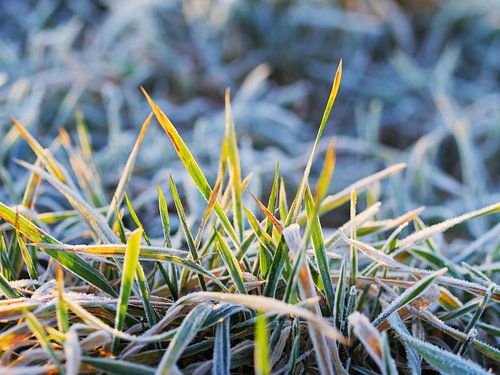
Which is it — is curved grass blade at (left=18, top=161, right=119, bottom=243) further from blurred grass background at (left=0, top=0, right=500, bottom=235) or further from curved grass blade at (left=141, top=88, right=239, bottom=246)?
blurred grass background at (left=0, top=0, right=500, bottom=235)

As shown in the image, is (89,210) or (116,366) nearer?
(116,366)

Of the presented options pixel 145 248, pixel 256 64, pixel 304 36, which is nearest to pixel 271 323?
pixel 145 248

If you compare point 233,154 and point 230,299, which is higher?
point 233,154

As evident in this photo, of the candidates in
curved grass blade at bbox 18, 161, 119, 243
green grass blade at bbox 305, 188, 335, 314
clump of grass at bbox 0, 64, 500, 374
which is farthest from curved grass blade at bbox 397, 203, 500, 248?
curved grass blade at bbox 18, 161, 119, 243

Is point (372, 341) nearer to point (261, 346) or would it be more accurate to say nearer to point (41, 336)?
point (261, 346)

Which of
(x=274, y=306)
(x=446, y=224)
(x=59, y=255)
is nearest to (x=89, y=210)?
(x=59, y=255)

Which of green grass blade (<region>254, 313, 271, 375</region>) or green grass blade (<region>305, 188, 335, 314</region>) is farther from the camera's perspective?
green grass blade (<region>305, 188, 335, 314</region>)

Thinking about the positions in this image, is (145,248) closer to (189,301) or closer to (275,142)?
(189,301)

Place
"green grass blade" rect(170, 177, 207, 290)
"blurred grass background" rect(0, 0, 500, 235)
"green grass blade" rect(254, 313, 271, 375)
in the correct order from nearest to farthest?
"green grass blade" rect(254, 313, 271, 375)
"green grass blade" rect(170, 177, 207, 290)
"blurred grass background" rect(0, 0, 500, 235)
